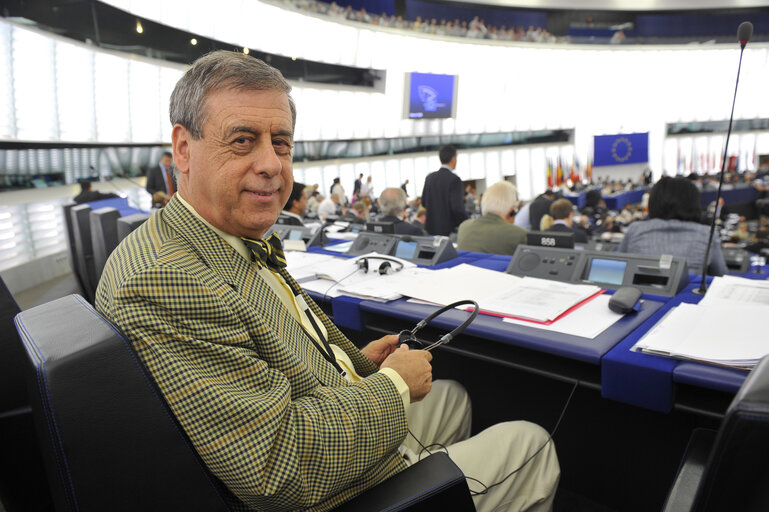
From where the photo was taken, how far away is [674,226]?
2.36 metres

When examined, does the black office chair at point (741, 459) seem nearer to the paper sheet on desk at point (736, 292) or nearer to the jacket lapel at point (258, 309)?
the jacket lapel at point (258, 309)

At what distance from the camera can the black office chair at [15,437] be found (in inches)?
35.2

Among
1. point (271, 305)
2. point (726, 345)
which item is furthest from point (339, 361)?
point (726, 345)

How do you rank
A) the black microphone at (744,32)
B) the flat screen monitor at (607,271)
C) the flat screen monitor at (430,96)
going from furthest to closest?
the flat screen monitor at (430,96)
the flat screen monitor at (607,271)
the black microphone at (744,32)

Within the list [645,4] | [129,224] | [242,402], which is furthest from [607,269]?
[645,4]

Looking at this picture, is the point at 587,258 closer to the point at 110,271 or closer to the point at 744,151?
the point at 110,271

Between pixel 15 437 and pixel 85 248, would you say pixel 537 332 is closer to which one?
pixel 15 437

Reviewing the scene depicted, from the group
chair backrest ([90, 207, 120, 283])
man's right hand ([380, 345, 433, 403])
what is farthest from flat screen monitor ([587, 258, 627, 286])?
chair backrest ([90, 207, 120, 283])

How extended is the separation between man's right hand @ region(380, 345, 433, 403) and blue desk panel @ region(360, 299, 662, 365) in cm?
32

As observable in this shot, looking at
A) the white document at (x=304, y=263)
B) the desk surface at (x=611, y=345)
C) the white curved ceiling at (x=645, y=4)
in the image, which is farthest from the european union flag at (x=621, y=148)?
the desk surface at (x=611, y=345)

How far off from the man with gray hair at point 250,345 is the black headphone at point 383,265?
800 mm

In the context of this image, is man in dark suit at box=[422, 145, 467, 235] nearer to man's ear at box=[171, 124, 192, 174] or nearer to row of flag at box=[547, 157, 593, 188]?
man's ear at box=[171, 124, 192, 174]

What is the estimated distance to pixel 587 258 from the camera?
1796 mm

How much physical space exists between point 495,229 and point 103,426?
270 centimetres
